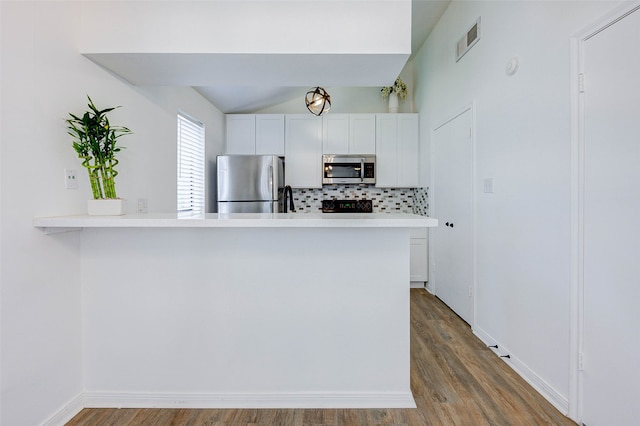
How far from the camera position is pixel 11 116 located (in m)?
1.43

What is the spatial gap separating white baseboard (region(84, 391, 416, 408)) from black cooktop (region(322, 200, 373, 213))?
2.76 metres

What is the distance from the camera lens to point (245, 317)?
1.87 meters

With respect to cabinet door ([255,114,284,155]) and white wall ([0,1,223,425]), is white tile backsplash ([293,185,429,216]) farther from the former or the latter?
white wall ([0,1,223,425])

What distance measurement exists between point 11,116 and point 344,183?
3.43m

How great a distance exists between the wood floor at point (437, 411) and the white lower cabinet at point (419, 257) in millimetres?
1907

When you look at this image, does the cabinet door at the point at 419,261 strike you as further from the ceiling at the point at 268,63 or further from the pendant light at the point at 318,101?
the ceiling at the point at 268,63

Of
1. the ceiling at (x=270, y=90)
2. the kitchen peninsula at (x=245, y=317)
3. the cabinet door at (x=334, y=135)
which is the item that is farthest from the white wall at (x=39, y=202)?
the cabinet door at (x=334, y=135)

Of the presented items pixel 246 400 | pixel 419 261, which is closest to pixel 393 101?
pixel 419 261

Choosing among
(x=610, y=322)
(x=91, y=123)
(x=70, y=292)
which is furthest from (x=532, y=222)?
(x=70, y=292)

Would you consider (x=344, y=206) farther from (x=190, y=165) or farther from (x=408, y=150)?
(x=190, y=165)

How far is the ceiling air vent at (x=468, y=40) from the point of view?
2.78 meters

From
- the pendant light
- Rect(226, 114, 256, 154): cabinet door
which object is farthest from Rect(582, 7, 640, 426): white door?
Rect(226, 114, 256, 154): cabinet door

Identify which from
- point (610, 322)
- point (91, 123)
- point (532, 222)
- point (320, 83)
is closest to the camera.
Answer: point (610, 322)

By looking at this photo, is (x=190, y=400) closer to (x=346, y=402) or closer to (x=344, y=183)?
(x=346, y=402)
